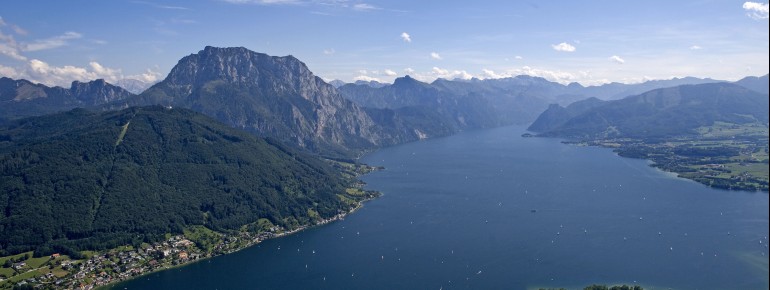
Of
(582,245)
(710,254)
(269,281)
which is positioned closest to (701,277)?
(710,254)

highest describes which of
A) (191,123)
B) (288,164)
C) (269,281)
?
(191,123)

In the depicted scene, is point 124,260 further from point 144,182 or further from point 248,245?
point 144,182

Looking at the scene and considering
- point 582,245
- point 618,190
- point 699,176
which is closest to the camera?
point 582,245

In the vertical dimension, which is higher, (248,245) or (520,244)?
(520,244)

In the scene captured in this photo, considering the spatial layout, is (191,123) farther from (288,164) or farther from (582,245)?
(582,245)

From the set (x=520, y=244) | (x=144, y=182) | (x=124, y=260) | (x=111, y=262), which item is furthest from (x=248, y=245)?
(x=520, y=244)

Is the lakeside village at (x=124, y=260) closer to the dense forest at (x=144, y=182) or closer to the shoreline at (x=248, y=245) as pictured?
the shoreline at (x=248, y=245)
